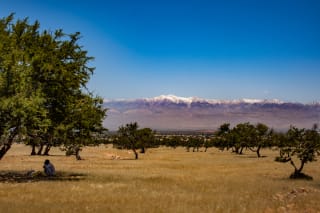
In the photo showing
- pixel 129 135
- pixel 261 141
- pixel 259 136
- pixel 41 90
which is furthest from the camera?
pixel 259 136

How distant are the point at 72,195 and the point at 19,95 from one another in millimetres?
9871

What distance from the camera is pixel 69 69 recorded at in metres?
33.1

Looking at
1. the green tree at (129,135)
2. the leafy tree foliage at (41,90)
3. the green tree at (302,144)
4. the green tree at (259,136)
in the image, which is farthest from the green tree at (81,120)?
the green tree at (259,136)

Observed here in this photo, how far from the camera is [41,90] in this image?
30.9m

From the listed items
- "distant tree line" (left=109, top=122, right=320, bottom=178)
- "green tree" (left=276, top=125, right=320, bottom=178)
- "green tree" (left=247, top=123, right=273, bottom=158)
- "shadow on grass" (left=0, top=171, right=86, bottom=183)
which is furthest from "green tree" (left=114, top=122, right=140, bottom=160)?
"shadow on grass" (left=0, top=171, right=86, bottom=183)

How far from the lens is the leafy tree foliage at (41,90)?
92.2 feet

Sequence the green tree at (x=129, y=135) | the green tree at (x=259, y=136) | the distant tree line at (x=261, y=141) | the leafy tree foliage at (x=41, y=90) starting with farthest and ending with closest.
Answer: the green tree at (x=259, y=136)
the green tree at (x=129, y=135)
the distant tree line at (x=261, y=141)
the leafy tree foliage at (x=41, y=90)

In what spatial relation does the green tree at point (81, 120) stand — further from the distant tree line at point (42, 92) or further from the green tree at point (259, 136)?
the green tree at point (259, 136)

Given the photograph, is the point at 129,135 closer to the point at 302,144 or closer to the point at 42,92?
the point at 302,144

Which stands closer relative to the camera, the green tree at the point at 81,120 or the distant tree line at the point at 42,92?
the distant tree line at the point at 42,92

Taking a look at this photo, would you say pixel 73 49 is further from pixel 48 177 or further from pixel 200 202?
pixel 200 202

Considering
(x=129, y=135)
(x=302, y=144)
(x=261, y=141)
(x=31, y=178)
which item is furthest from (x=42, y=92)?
(x=261, y=141)

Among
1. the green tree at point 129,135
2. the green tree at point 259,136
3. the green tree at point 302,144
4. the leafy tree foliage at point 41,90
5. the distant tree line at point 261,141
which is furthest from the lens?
the green tree at point 259,136

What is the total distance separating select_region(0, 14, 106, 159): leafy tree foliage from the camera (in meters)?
28.1
